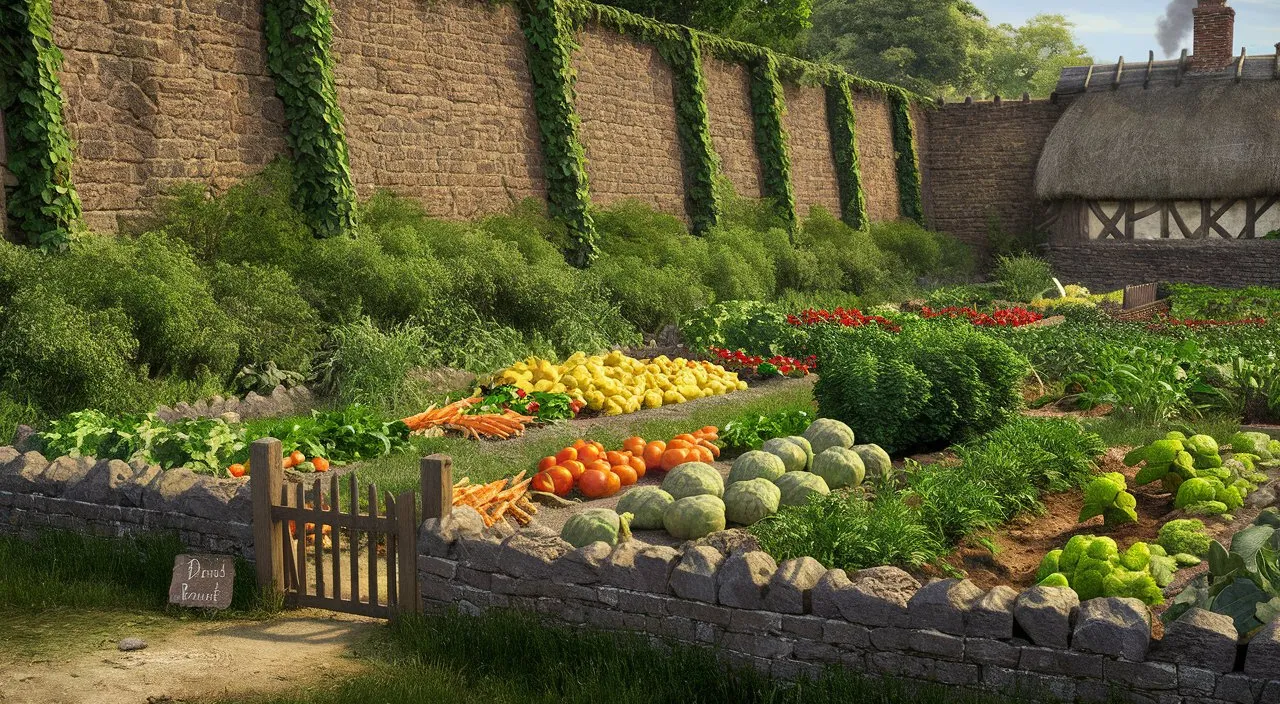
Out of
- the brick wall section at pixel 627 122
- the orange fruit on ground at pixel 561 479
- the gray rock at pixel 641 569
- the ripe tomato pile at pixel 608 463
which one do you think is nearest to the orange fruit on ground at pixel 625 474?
the ripe tomato pile at pixel 608 463

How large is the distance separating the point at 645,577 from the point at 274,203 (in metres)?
8.83

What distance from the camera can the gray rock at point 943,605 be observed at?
450cm

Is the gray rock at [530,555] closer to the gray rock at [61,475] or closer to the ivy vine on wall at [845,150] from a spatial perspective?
the gray rock at [61,475]

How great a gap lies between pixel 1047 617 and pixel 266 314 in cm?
860

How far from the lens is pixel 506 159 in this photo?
55.1 feet

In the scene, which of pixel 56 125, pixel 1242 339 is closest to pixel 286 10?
pixel 56 125

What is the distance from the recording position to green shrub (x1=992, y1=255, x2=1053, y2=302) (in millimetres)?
21438

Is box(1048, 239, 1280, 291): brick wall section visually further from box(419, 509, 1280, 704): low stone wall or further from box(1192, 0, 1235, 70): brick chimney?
box(419, 509, 1280, 704): low stone wall

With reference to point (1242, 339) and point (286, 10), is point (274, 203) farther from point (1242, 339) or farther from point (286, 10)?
point (1242, 339)

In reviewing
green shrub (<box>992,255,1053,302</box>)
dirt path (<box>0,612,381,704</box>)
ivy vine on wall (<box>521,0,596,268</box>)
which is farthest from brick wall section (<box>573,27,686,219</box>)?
dirt path (<box>0,612,381,704</box>)

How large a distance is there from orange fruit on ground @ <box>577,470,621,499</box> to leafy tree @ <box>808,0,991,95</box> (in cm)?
3990

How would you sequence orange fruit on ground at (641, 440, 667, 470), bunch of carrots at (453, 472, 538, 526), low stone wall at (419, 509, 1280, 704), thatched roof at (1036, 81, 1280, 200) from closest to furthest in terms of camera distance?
low stone wall at (419, 509, 1280, 704) < bunch of carrots at (453, 472, 538, 526) < orange fruit on ground at (641, 440, 667, 470) < thatched roof at (1036, 81, 1280, 200)

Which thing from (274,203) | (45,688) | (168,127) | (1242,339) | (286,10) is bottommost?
(45,688)

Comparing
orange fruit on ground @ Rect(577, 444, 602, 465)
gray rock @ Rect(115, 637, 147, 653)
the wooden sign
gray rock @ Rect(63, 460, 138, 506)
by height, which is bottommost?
gray rock @ Rect(115, 637, 147, 653)
